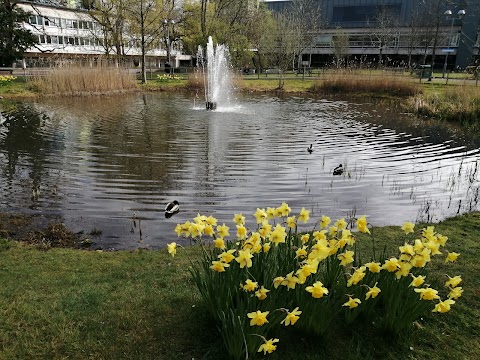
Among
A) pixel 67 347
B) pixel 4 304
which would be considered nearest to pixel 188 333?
pixel 67 347

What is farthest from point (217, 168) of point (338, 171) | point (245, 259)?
point (245, 259)

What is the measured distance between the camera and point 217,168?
12.2 meters

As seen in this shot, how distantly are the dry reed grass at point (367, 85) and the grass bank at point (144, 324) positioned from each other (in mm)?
27373

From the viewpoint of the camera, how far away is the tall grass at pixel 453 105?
71.1 feet

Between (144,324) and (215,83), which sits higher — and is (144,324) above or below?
below

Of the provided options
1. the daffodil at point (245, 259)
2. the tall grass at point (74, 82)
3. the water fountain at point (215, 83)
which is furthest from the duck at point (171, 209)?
the tall grass at point (74, 82)

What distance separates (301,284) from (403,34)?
7119cm

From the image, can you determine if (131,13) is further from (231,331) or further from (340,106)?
(231,331)

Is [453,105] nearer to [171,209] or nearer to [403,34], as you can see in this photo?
[171,209]

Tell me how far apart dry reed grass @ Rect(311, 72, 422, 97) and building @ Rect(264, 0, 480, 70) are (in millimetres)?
26789

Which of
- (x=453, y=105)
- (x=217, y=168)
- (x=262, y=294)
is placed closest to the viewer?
(x=262, y=294)

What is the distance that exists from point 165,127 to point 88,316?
1493 cm

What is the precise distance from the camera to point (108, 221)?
8.25 m

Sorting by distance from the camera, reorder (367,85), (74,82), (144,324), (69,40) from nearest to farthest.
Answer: (144,324) → (74,82) → (367,85) → (69,40)
